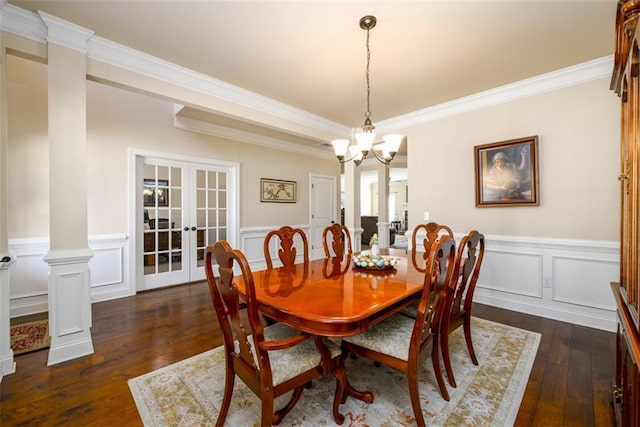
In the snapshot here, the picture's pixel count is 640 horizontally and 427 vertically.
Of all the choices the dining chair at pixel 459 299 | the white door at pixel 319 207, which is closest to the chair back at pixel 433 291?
the dining chair at pixel 459 299

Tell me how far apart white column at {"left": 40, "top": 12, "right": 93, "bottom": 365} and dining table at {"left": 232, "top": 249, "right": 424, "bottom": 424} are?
1.47 meters

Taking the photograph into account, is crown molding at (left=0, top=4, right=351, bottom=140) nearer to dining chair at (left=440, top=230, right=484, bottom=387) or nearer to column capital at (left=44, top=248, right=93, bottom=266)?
column capital at (left=44, top=248, right=93, bottom=266)

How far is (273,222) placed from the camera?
5.14m

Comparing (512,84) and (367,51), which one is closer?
(367,51)

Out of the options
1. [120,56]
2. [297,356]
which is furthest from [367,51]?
[297,356]

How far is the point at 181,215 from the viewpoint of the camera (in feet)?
13.6

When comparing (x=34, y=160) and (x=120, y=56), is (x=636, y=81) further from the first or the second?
(x=34, y=160)

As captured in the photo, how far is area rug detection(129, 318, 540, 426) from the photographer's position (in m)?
1.50

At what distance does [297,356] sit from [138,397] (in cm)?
112

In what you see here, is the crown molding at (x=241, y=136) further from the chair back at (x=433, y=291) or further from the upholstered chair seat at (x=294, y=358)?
the chair back at (x=433, y=291)

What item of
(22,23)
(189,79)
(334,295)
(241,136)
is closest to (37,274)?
(22,23)

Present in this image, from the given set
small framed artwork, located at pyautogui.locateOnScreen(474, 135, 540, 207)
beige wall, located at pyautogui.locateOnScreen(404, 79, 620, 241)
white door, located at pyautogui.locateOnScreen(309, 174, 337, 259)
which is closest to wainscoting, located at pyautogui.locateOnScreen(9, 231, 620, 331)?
beige wall, located at pyautogui.locateOnScreen(404, 79, 620, 241)

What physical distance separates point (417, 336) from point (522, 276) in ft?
7.96

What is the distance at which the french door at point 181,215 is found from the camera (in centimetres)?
387
